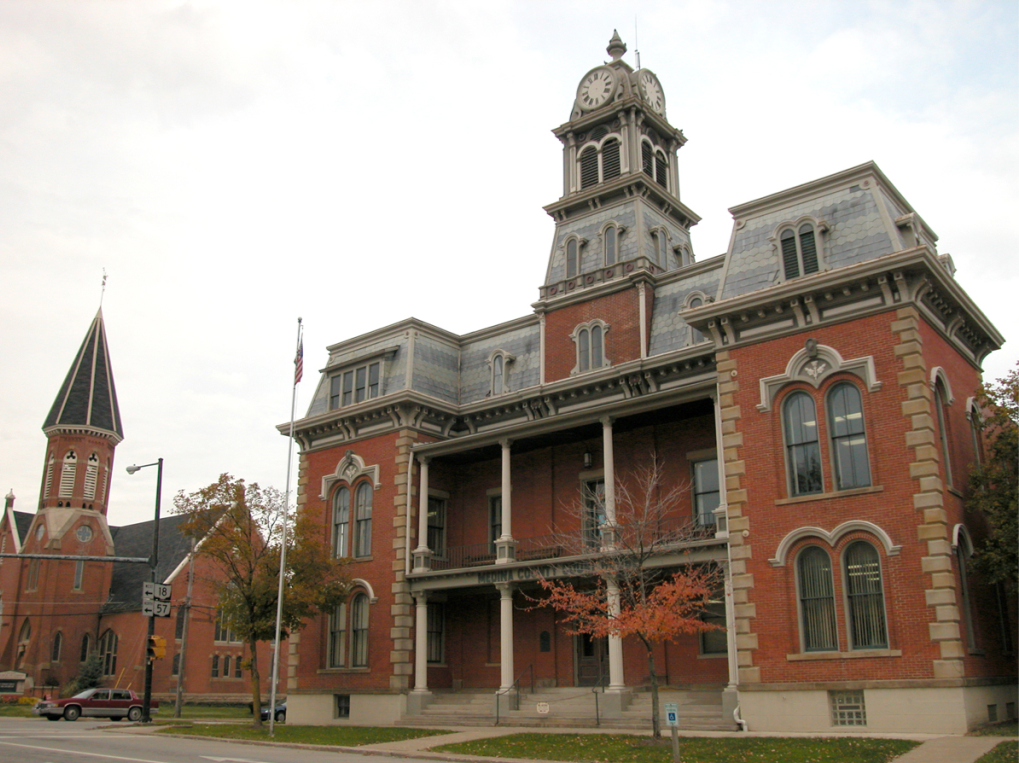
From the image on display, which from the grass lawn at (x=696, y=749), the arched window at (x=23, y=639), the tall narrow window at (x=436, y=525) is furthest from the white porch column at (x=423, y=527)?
the arched window at (x=23, y=639)

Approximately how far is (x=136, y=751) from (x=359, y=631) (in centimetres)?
1356

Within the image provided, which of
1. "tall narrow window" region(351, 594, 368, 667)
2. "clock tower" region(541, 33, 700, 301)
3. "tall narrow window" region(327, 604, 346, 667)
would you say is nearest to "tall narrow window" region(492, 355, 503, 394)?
"clock tower" region(541, 33, 700, 301)

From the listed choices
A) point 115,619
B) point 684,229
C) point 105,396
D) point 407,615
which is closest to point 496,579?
point 407,615

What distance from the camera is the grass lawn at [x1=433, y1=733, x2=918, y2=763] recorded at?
682 inches

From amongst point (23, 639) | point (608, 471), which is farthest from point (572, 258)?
point (23, 639)

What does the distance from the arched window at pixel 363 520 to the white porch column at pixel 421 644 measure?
11.0 feet

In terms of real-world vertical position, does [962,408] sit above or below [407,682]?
above

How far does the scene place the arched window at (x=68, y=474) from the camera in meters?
71.9

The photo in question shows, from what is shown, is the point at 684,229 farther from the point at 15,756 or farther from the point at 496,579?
the point at 15,756

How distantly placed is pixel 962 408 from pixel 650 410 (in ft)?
27.9

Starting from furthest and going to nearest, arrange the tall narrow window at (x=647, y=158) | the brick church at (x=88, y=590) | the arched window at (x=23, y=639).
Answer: the arched window at (x=23, y=639), the brick church at (x=88, y=590), the tall narrow window at (x=647, y=158)

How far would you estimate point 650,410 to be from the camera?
2806cm

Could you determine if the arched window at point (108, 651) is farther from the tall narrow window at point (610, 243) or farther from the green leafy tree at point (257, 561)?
the tall narrow window at point (610, 243)

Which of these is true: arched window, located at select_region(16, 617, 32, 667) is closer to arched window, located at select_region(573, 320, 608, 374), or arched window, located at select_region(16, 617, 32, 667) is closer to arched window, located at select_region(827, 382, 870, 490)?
arched window, located at select_region(573, 320, 608, 374)
